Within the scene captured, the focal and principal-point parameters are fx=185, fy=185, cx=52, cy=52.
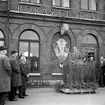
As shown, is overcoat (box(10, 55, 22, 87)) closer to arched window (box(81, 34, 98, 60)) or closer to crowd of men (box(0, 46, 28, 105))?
crowd of men (box(0, 46, 28, 105))

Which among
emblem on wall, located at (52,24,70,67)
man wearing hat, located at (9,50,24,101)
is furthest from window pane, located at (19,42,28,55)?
man wearing hat, located at (9,50,24,101)

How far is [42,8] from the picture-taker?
13.6 metres

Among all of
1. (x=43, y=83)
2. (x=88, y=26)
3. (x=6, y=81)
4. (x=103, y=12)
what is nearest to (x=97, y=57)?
(x=88, y=26)

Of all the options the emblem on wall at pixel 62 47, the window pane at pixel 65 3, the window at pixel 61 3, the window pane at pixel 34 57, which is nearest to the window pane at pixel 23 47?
the window pane at pixel 34 57

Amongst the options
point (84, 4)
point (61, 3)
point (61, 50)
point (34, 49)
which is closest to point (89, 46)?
point (61, 50)

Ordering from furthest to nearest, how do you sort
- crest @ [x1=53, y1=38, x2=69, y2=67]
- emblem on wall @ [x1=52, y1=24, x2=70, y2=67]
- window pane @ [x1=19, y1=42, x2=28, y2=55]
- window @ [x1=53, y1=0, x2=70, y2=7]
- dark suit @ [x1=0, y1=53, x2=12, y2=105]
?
window @ [x1=53, y1=0, x2=70, y2=7] < crest @ [x1=53, y1=38, x2=69, y2=67] < emblem on wall @ [x1=52, y1=24, x2=70, y2=67] < window pane @ [x1=19, y1=42, x2=28, y2=55] < dark suit @ [x1=0, y1=53, x2=12, y2=105]

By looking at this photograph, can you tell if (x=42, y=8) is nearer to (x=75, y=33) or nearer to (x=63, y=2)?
(x=63, y=2)

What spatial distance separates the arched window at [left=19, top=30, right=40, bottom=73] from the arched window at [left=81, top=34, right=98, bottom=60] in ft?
12.2

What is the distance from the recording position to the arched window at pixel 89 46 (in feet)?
47.8

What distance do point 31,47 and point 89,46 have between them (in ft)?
15.4

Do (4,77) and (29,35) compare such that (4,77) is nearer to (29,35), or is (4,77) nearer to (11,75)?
(11,75)

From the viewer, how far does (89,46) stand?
48.3 ft

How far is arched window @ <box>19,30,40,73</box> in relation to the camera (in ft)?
42.9

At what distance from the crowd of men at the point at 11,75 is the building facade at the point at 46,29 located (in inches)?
→ 166
